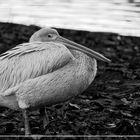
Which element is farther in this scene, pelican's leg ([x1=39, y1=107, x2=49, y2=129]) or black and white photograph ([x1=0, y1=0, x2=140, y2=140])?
pelican's leg ([x1=39, y1=107, x2=49, y2=129])

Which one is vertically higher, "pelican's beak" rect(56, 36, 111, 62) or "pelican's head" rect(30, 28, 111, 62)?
"pelican's head" rect(30, 28, 111, 62)

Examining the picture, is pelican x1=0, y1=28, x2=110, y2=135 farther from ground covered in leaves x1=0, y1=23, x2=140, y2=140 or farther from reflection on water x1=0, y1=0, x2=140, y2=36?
reflection on water x1=0, y1=0, x2=140, y2=36

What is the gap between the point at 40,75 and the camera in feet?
18.8

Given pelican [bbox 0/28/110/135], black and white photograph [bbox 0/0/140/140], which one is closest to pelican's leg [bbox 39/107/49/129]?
black and white photograph [bbox 0/0/140/140]

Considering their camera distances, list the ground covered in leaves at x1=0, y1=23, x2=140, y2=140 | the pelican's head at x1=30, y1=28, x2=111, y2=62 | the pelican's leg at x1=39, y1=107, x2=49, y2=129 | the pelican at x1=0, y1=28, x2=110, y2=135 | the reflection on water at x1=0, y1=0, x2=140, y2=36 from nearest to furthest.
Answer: the pelican at x1=0, y1=28, x2=110, y2=135
the ground covered in leaves at x1=0, y1=23, x2=140, y2=140
the pelican's leg at x1=39, y1=107, x2=49, y2=129
the pelican's head at x1=30, y1=28, x2=111, y2=62
the reflection on water at x1=0, y1=0, x2=140, y2=36

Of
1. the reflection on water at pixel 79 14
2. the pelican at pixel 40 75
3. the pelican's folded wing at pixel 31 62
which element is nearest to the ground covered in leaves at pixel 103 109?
the pelican at pixel 40 75

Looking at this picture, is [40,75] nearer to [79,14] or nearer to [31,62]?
[31,62]

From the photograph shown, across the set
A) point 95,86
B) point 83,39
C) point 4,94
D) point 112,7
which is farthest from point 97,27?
point 4,94

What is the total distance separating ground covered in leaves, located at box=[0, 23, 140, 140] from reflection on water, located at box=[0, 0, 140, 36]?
2.10 meters

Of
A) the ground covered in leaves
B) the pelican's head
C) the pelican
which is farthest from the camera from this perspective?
the pelican's head

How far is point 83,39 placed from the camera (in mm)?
11094

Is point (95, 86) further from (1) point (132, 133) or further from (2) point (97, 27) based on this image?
(2) point (97, 27)

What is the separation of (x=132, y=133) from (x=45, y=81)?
3.56 feet

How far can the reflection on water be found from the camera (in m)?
12.3
